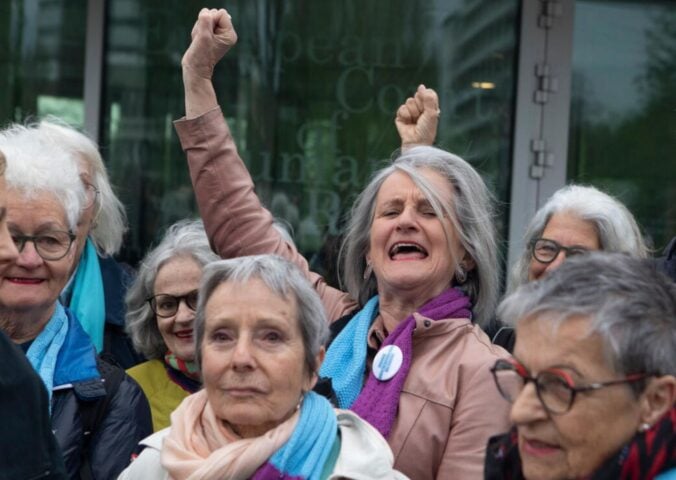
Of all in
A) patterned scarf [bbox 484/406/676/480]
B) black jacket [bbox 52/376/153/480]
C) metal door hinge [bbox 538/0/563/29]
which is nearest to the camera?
patterned scarf [bbox 484/406/676/480]

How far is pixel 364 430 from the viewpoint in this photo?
2963 millimetres

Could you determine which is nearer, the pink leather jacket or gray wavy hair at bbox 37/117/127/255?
the pink leather jacket

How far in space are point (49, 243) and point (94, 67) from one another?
3515 mm

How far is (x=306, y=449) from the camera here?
9.43 feet

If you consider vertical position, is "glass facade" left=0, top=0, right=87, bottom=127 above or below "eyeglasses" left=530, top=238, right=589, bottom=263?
above

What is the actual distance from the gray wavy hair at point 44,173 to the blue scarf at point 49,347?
0.90 feet

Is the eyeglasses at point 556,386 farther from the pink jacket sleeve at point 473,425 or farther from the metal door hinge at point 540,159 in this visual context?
the metal door hinge at point 540,159

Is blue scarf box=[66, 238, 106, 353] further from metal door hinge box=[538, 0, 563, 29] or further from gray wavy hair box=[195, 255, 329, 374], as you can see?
metal door hinge box=[538, 0, 563, 29]

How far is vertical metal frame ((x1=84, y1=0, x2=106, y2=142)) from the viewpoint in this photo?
6.92m

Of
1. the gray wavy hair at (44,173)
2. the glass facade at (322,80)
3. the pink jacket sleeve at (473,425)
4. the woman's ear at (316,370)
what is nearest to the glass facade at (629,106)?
the glass facade at (322,80)

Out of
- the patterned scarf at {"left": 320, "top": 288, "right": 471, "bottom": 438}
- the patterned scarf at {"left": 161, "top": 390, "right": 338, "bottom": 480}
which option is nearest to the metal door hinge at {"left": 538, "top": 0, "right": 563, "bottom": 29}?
the patterned scarf at {"left": 320, "top": 288, "right": 471, "bottom": 438}

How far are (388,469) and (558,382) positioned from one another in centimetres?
61

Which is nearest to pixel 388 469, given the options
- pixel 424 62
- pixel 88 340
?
pixel 88 340

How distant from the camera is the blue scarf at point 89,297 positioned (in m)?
4.27
